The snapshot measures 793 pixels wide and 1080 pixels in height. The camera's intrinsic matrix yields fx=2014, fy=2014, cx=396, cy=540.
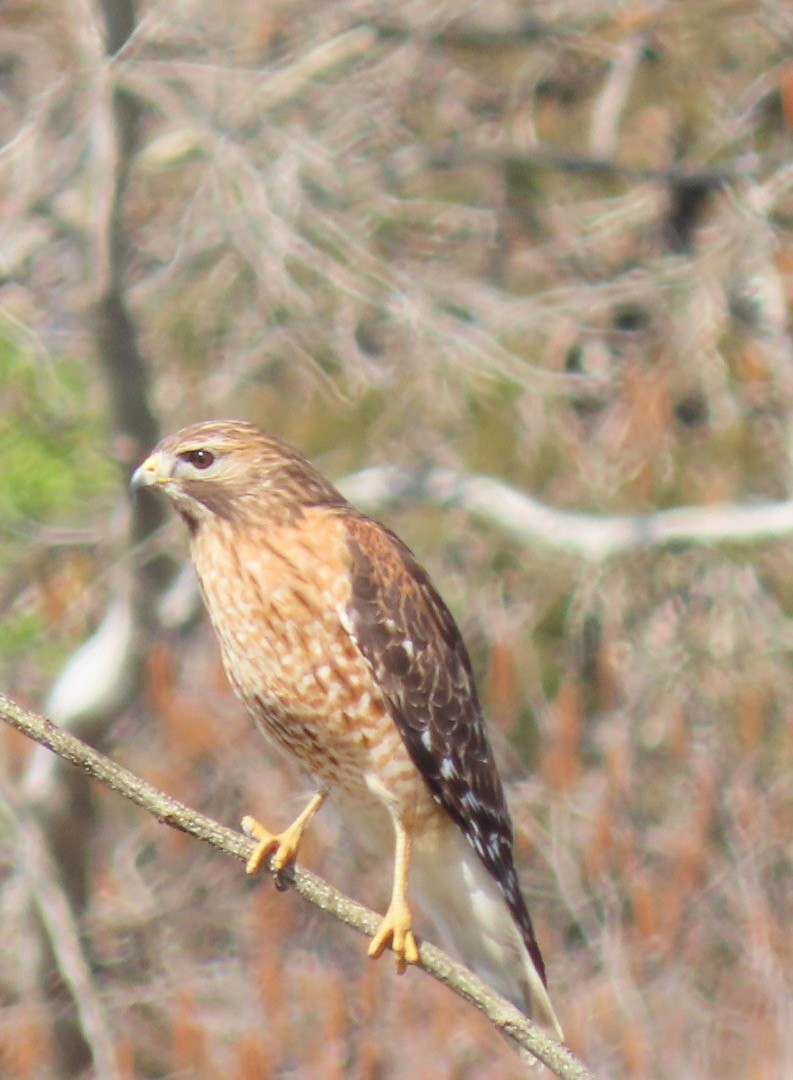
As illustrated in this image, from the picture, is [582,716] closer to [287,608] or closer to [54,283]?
[54,283]

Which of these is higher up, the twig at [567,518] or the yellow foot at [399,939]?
the yellow foot at [399,939]

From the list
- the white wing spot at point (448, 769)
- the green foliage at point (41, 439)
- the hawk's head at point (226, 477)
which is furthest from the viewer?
the green foliage at point (41, 439)

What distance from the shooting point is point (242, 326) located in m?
9.37

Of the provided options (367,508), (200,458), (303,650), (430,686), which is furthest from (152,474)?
(367,508)

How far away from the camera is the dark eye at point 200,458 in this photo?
4434 millimetres

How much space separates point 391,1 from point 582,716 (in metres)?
3.52

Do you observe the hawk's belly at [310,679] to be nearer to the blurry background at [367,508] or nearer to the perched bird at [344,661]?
the perched bird at [344,661]

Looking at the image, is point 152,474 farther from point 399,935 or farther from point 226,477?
point 399,935

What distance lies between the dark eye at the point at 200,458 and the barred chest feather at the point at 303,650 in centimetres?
14

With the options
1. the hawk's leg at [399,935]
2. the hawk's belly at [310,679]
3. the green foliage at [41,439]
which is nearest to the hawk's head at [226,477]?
the hawk's belly at [310,679]

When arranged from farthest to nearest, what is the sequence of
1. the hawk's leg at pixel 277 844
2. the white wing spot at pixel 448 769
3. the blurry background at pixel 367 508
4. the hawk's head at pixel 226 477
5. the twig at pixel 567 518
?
the twig at pixel 567 518 → the blurry background at pixel 367 508 → the white wing spot at pixel 448 769 → the hawk's head at pixel 226 477 → the hawk's leg at pixel 277 844

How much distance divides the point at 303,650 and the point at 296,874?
2.30 ft

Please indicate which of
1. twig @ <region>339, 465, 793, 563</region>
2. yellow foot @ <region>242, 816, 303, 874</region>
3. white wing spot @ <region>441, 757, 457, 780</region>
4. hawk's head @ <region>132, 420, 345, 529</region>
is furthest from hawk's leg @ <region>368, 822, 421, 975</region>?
twig @ <region>339, 465, 793, 563</region>

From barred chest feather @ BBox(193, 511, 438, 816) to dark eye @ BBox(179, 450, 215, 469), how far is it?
0.45ft
